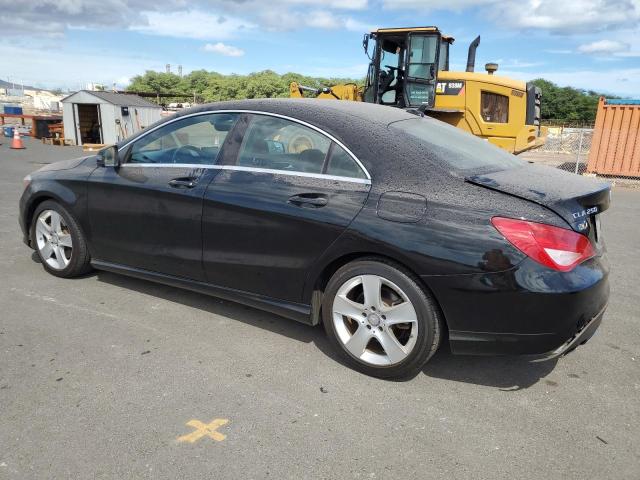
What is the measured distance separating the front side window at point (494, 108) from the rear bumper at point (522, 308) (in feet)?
31.5

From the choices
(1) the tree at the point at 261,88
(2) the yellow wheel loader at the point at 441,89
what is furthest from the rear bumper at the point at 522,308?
(1) the tree at the point at 261,88

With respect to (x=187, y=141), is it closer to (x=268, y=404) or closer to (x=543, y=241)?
(x=268, y=404)

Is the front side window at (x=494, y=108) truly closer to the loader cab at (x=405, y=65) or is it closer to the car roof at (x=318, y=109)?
the loader cab at (x=405, y=65)

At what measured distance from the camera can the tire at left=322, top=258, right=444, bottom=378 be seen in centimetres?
300

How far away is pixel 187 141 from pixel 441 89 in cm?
893

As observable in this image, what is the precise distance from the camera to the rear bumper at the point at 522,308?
274 centimetres

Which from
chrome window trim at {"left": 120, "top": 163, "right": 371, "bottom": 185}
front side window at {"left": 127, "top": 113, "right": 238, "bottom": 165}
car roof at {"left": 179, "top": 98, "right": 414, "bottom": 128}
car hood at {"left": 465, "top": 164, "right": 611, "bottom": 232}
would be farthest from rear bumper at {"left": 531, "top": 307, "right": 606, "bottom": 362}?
front side window at {"left": 127, "top": 113, "right": 238, "bottom": 165}

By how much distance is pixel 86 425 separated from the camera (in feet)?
8.80

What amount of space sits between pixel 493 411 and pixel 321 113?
2.10m

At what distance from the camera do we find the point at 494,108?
12.0 metres

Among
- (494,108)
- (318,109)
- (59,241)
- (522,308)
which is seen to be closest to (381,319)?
(522,308)

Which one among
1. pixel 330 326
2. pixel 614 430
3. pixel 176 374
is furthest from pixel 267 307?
pixel 614 430

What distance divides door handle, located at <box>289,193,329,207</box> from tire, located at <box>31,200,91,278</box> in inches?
86.9

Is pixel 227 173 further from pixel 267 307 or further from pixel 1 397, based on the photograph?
pixel 1 397
